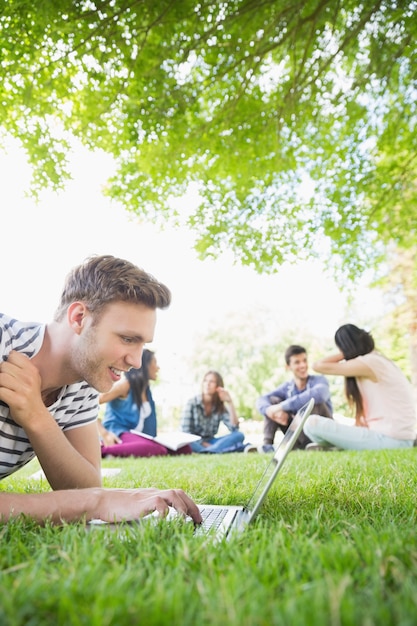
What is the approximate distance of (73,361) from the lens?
7.40 feet

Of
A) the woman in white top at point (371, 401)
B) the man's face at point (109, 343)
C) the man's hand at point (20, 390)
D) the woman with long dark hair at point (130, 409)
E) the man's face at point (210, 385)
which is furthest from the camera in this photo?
the man's face at point (210, 385)

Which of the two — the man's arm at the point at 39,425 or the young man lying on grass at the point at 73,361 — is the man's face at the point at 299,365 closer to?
the young man lying on grass at the point at 73,361

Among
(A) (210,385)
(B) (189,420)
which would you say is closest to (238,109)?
(A) (210,385)

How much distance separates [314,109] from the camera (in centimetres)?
708

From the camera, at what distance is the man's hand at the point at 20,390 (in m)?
1.95

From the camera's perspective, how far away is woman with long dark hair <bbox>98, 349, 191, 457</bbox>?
753cm

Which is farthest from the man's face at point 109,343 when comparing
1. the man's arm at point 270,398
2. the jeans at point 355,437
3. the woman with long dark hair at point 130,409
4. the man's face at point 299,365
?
the man's arm at point 270,398

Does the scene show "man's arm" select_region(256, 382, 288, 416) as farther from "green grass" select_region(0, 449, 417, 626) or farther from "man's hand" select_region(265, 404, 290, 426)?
"green grass" select_region(0, 449, 417, 626)

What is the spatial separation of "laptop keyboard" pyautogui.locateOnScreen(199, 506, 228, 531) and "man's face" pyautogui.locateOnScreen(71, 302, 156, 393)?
2.38ft

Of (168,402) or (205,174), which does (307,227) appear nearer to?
(205,174)

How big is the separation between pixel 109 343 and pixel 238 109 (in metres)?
5.11

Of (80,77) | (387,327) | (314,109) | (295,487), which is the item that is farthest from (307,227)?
(387,327)

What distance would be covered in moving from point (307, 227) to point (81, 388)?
641 cm

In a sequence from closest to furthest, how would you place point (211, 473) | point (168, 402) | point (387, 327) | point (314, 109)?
point (211, 473), point (314, 109), point (387, 327), point (168, 402)
